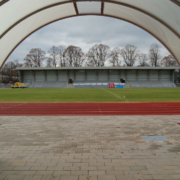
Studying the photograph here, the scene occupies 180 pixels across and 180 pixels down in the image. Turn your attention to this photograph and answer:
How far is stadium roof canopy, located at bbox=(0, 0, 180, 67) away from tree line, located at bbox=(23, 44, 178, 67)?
62869 mm

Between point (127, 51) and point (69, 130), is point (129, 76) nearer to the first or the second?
point (127, 51)

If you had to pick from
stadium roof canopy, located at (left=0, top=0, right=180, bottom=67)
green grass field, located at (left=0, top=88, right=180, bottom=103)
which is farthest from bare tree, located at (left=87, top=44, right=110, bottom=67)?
stadium roof canopy, located at (left=0, top=0, right=180, bottom=67)

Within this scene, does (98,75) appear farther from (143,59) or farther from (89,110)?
(89,110)

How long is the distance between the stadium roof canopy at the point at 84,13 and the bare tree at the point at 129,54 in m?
65.6

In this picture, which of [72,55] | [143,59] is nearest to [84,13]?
[72,55]

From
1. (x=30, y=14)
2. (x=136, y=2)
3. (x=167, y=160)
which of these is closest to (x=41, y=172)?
(x=167, y=160)

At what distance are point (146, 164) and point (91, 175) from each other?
1288mm

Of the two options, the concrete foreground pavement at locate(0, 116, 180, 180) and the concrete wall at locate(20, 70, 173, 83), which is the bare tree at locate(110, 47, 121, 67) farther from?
the concrete foreground pavement at locate(0, 116, 180, 180)

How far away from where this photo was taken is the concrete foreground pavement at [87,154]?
325 centimetres

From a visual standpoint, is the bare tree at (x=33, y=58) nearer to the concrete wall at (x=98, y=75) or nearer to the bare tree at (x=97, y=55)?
the concrete wall at (x=98, y=75)

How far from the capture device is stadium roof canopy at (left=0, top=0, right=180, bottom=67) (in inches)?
199

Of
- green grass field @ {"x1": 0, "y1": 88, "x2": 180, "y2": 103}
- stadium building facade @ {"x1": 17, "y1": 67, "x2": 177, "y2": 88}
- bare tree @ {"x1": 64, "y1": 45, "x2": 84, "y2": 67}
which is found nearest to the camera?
green grass field @ {"x1": 0, "y1": 88, "x2": 180, "y2": 103}

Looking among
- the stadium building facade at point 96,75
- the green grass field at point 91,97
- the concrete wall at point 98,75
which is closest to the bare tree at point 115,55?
the stadium building facade at point 96,75

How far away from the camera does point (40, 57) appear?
67750 mm
